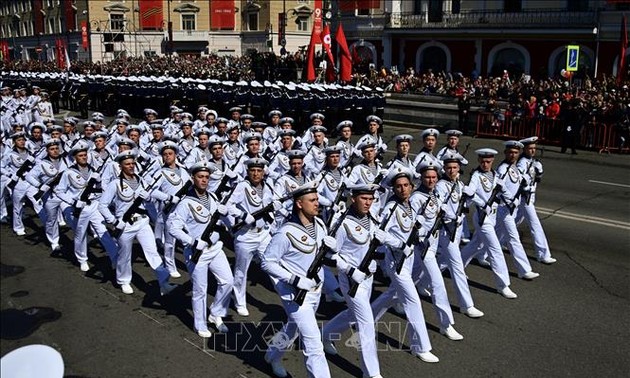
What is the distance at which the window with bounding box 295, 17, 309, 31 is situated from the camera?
6681cm

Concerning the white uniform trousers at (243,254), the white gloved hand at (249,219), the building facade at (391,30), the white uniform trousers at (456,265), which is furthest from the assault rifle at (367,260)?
the building facade at (391,30)

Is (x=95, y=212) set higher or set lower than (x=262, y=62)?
lower

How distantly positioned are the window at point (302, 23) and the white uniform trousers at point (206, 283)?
62.2m

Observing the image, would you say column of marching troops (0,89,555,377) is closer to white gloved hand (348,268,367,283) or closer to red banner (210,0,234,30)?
white gloved hand (348,268,367,283)

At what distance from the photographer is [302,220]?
20.1ft

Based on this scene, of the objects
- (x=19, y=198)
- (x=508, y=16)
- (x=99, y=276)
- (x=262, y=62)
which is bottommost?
(x=99, y=276)

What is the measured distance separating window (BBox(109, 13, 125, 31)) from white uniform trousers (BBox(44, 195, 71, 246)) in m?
60.7

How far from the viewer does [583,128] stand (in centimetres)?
2145

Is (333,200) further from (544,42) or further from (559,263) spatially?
(544,42)

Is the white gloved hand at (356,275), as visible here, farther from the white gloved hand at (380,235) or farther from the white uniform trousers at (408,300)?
the white uniform trousers at (408,300)

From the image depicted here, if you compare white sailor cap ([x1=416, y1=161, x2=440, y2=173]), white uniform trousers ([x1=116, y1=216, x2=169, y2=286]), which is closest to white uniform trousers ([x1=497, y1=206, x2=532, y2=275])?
white sailor cap ([x1=416, y1=161, x2=440, y2=173])

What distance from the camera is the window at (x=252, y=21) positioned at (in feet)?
219

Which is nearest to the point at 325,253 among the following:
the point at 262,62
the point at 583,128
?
the point at 583,128

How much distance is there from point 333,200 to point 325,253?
4257 millimetres
